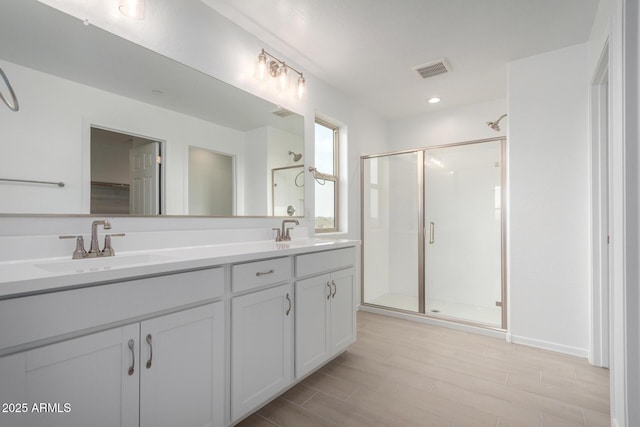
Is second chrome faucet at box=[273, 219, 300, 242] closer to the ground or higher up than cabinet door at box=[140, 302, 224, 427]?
higher up

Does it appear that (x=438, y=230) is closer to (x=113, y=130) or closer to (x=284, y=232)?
(x=284, y=232)

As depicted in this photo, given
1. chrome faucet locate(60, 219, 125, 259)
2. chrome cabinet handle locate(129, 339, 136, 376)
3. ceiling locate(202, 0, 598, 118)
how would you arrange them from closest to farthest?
chrome cabinet handle locate(129, 339, 136, 376)
chrome faucet locate(60, 219, 125, 259)
ceiling locate(202, 0, 598, 118)

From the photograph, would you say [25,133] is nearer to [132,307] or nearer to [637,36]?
[132,307]

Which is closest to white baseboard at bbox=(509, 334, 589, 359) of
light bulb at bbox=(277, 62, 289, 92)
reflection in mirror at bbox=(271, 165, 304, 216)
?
reflection in mirror at bbox=(271, 165, 304, 216)

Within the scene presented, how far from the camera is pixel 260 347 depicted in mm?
1577

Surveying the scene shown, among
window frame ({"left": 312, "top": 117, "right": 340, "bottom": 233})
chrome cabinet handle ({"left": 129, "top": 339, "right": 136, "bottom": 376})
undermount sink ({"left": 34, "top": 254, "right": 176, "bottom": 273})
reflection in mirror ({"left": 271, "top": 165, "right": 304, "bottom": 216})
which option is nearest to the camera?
chrome cabinet handle ({"left": 129, "top": 339, "right": 136, "bottom": 376})

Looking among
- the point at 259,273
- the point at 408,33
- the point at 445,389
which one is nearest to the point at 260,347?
the point at 259,273

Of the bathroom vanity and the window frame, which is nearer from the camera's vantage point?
the bathroom vanity

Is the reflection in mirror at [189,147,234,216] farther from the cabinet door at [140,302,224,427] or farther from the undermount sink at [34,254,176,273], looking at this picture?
the cabinet door at [140,302,224,427]

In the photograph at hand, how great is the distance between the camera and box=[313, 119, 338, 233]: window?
313 cm

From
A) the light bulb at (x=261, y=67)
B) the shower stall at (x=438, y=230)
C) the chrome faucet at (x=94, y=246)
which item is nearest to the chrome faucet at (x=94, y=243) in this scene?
the chrome faucet at (x=94, y=246)

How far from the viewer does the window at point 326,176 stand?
10.3 ft

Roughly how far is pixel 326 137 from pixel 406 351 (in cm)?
221

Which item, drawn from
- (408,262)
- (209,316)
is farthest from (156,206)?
(408,262)
